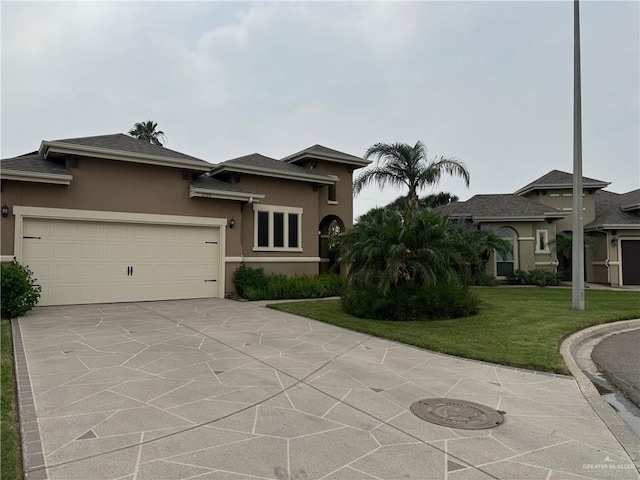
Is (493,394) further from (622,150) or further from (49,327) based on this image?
(622,150)

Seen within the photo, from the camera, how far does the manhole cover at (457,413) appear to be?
13.4ft

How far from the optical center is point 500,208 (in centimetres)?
2395

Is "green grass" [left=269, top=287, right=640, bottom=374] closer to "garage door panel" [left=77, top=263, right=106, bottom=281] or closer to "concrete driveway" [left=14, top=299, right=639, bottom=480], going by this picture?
"concrete driveway" [left=14, top=299, right=639, bottom=480]

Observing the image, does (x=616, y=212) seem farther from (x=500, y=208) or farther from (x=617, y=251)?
(x=500, y=208)

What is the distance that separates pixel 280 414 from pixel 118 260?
10.3 meters

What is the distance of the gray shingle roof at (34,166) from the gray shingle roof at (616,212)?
2537 cm

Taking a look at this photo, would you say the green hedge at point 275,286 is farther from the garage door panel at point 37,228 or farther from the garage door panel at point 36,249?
the garage door panel at point 37,228

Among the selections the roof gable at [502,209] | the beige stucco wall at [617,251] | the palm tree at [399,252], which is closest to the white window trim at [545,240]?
the roof gable at [502,209]

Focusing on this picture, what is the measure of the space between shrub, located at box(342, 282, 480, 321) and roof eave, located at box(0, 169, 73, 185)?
861 cm

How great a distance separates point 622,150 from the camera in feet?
61.9

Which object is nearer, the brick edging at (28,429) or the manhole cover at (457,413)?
the brick edging at (28,429)

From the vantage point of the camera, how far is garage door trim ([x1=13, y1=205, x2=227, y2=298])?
11055 millimetres

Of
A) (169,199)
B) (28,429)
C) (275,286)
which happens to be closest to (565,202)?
(275,286)

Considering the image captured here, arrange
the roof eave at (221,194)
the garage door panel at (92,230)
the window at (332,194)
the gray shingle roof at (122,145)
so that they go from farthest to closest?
the window at (332,194) < the roof eave at (221,194) < the gray shingle roof at (122,145) < the garage door panel at (92,230)
